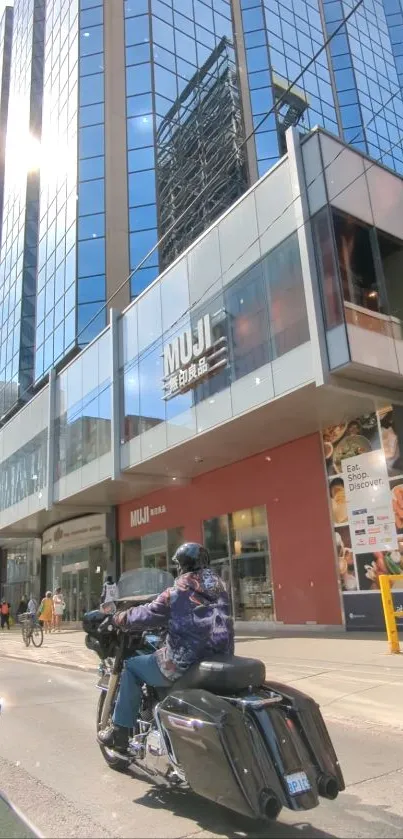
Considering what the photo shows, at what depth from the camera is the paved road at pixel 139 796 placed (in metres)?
3.59

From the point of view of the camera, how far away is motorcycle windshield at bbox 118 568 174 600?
5.13m

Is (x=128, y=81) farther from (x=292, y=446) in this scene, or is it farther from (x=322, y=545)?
(x=322, y=545)

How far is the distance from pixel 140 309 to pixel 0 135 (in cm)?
4219

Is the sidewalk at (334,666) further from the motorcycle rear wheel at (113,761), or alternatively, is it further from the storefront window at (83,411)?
the storefront window at (83,411)

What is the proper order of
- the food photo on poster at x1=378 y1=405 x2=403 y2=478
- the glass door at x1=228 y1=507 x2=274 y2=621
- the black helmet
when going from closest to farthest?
the black helmet, the food photo on poster at x1=378 y1=405 x2=403 y2=478, the glass door at x1=228 y1=507 x2=274 y2=621

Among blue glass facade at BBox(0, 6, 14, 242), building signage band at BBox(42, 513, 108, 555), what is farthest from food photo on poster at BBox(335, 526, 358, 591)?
blue glass facade at BBox(0, 6, 14, 242)

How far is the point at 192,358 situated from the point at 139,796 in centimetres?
1316

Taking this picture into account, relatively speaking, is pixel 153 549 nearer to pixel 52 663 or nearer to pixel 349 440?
pixel 52 663

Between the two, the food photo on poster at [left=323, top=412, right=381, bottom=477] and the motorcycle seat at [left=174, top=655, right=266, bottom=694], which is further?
the food photo on poster at [left=323, top=412, right=381, bottom=477]

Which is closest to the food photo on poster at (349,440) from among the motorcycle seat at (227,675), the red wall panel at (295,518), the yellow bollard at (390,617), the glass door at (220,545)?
the red wall panel at (295,518)

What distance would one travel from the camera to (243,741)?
10.5 ft

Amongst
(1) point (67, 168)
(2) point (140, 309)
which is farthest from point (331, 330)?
(1) point (67, 168)

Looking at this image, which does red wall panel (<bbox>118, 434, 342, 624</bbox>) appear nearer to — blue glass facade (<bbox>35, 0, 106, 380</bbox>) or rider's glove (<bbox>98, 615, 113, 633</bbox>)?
rider's glove (<bbox>98, 615, 113, 633</bbox>)

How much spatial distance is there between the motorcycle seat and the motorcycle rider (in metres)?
0.15
